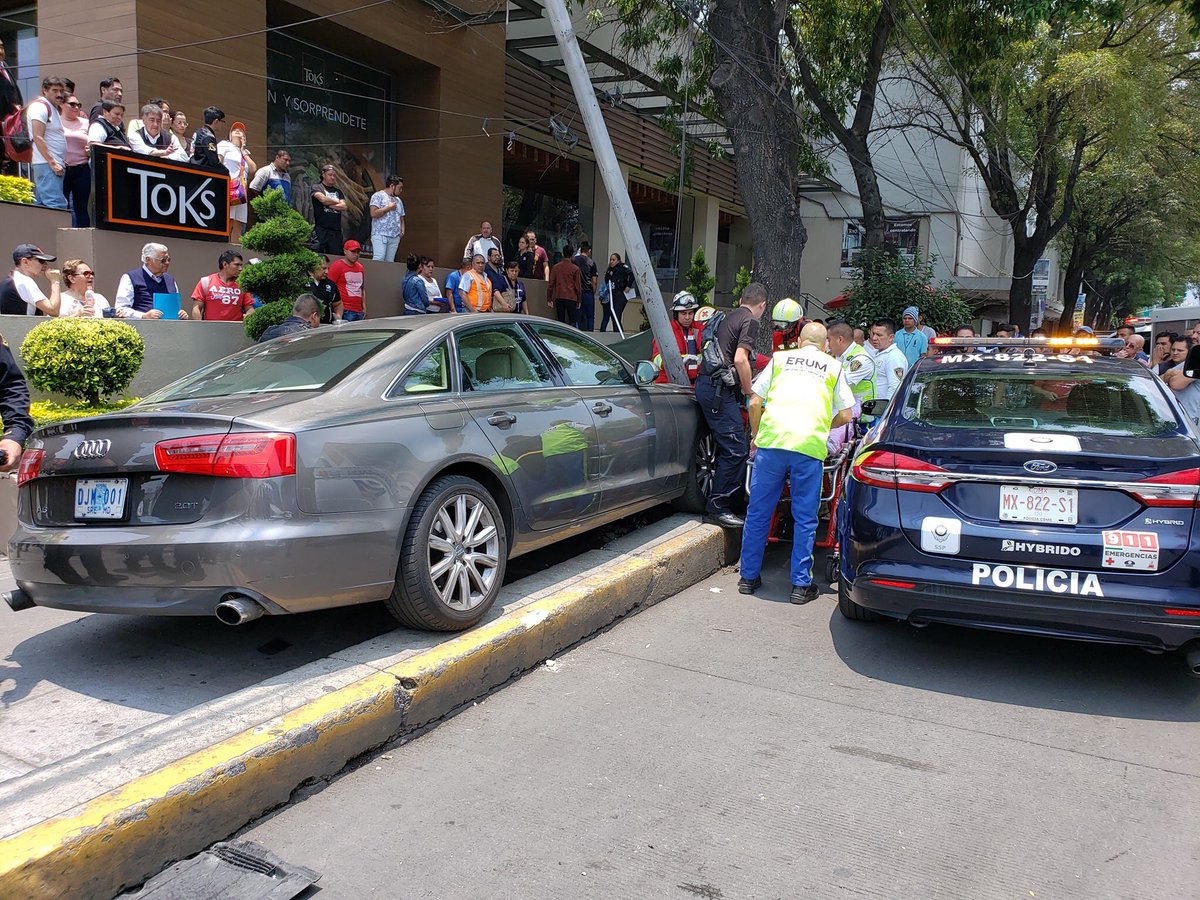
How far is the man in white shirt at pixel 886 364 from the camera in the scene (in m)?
8.37

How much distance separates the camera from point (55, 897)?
2566 mm

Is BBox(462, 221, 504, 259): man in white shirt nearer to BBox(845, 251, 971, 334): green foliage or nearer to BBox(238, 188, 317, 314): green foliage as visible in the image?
BBox(238, 188, 317, 314): green foliage

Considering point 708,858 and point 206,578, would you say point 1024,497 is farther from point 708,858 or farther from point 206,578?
point 206,578

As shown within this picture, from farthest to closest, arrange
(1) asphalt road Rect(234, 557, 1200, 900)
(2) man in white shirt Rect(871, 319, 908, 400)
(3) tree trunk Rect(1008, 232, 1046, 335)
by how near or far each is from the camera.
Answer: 1. (3) tree trunk Rect(1008, 232, 1046, 335)
2. (2) man in white shirt Rect(871, 319, 908, 400)
3. (1) asphalt road Rect(234, 557, 1200, 900)

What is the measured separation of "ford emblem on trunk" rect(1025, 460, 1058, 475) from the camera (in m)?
4.24

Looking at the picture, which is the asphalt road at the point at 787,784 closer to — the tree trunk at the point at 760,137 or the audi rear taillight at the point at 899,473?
the audi rear taillight at the point at 899,473

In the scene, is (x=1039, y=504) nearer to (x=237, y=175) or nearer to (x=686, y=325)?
(x=686, y=325)

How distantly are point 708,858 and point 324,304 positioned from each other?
24.8 feet

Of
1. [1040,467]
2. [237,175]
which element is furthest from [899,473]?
[237,175]

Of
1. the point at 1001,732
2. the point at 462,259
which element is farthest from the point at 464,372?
the point at 462,259

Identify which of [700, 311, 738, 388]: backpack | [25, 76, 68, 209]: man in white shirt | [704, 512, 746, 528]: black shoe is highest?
[25, 76, 68, 209]: man in white shirt

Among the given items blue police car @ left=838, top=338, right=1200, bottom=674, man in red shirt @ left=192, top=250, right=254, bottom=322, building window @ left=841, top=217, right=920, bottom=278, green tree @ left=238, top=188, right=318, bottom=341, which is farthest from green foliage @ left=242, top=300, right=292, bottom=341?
building window @ left=841, top=217, right=920, bottom=278

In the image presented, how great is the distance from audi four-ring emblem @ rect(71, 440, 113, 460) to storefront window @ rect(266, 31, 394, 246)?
9.82 m

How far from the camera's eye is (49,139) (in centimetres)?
883
